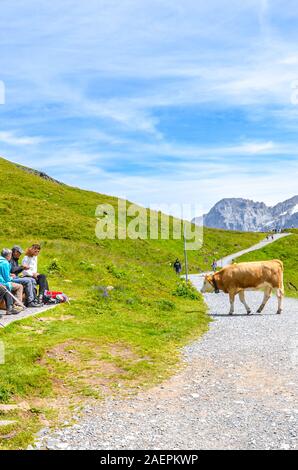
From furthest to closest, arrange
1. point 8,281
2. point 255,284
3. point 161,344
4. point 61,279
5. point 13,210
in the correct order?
1. point 13,210
2. point 61,279
3. point 255,284
4. point 8,281
5. point 161,344

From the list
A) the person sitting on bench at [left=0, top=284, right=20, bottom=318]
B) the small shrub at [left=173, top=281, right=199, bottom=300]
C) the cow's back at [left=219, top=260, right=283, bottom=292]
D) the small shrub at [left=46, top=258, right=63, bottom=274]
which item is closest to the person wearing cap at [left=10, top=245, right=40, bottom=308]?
the person sitting on bench at [left=0, top=284, right=20, bottom=318]

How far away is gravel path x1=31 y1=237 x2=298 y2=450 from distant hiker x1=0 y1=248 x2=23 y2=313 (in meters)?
7.51

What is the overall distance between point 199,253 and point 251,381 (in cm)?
7469

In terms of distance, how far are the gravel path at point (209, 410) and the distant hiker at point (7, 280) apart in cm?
751

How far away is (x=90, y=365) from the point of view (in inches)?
524

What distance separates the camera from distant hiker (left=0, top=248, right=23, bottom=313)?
58.1ft

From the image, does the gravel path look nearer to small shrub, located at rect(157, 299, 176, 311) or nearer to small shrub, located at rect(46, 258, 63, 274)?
small shrub, located at rect(157, 299, 176, 311)

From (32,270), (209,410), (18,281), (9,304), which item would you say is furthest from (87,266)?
(209,410)

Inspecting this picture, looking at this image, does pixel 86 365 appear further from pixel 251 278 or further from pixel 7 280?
pixel 251 278

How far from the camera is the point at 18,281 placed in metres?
20.0

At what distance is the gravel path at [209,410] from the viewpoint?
339 inches

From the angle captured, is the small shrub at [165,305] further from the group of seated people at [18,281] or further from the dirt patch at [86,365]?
the dirt patch at [86,365]
